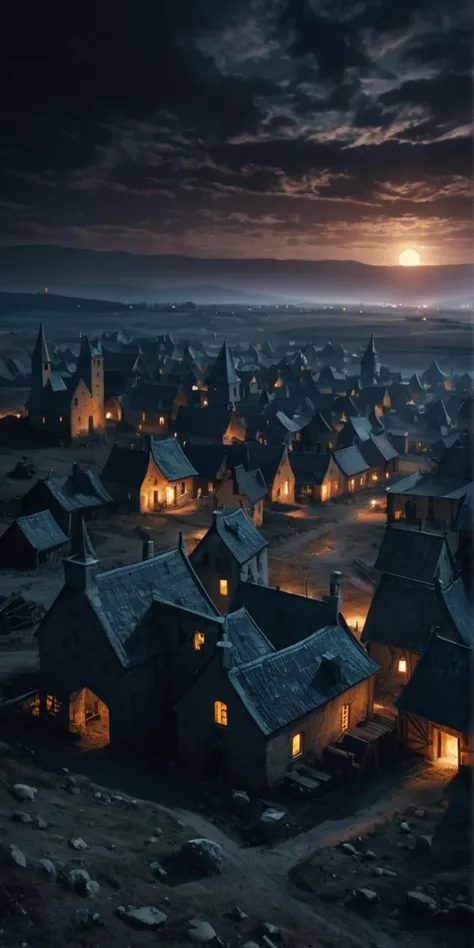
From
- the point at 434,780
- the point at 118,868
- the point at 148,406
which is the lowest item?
the point at 434,780

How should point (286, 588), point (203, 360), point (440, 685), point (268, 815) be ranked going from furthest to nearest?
1. point (203, 360)
2. point (286, 588)
3. point (440, 685)
4. point (268, 815)

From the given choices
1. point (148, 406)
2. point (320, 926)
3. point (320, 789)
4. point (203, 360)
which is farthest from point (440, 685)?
point (203, 360)

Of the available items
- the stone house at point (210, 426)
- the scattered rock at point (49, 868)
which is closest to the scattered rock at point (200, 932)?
the scattered rock at point (49, 868)

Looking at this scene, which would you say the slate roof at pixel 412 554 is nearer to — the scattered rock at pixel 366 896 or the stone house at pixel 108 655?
the stone house at pixel 108 655

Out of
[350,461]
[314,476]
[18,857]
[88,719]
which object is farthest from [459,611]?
[350,461]

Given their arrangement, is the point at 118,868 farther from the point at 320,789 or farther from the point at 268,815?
the point at 320,789

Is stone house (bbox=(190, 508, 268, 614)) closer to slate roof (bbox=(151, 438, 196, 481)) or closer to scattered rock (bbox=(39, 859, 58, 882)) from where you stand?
slate roof (bbox=(151, 438, 196, 481))

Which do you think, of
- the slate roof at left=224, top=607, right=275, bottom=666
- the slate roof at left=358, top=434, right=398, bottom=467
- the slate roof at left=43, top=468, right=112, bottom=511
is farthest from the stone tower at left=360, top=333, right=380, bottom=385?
the slate roof at left=224, top=607, right=275, bottom=666
